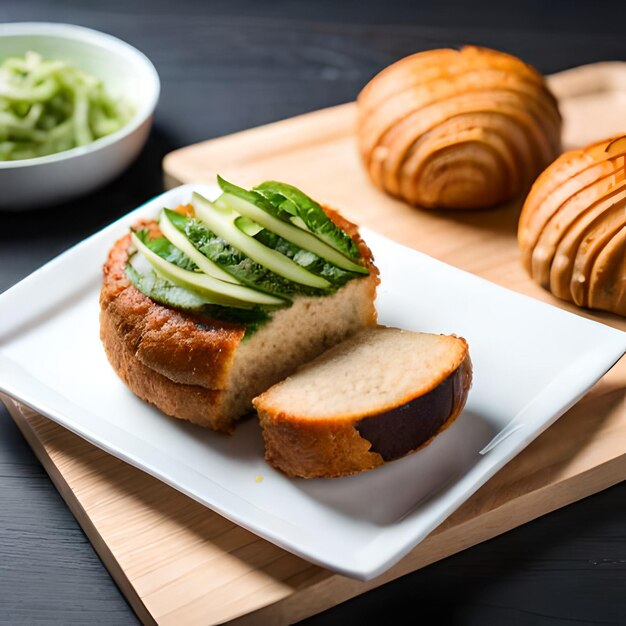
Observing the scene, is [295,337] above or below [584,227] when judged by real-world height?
below

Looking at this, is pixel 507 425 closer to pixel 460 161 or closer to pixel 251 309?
pixel 251 309

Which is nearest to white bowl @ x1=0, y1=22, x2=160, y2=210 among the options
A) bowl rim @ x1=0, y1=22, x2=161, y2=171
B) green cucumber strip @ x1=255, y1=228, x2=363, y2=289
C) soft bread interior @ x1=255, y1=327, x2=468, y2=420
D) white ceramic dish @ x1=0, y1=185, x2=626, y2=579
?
bowl rim @ x1=0, y1=22, x2=161, y2=171

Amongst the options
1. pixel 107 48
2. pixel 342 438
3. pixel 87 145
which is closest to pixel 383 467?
pixel 342 438

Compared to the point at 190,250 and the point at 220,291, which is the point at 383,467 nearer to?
the point at 220,291

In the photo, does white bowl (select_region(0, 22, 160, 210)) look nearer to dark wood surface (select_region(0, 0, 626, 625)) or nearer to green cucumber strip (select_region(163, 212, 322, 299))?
dark wood surface (select_region(0, 0, 626, 625))

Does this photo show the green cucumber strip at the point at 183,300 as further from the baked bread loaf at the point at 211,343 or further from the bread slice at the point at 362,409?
the bread slice at the point at 362,409

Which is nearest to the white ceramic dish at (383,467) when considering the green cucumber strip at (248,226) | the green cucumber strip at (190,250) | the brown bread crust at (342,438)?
the brown bread crust at (342,438)

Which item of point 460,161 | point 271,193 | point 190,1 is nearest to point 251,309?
point 271,193
